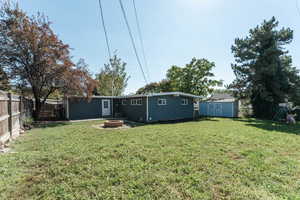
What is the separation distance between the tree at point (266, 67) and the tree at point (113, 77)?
17247mm

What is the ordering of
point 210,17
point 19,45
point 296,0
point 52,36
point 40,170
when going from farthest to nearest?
point 52,36 < point 19,45 < point 210,17 < point 296,0 < point 40,170

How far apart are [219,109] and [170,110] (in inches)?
280

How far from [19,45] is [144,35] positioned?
8017 millimetres

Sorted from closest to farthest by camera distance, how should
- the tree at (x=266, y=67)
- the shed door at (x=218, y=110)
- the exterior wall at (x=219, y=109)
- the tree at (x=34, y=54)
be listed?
the tree at (x=34, y=54)
the tree at (x=266, y=67)
the exterior wall at (x=219, y=109)
the shed door at (x=218, y=110)

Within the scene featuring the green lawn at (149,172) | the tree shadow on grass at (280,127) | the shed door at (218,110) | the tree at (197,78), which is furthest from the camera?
the tree at (197,78)

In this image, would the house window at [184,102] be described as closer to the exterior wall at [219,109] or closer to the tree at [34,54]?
the exterior wall at [219,109]

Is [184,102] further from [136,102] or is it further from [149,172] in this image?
[149,172]

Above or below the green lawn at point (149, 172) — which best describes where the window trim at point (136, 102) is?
above

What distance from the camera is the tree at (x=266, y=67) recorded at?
15.8 metres

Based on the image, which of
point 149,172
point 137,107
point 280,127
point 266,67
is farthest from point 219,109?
point 149,172

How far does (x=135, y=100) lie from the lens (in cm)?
1384

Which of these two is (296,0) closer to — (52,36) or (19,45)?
(52,36)

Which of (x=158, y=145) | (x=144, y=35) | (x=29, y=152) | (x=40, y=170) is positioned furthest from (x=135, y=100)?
(x=40, y=170)

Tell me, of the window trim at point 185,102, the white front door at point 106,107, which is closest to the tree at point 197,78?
the window trim at point 185,102
